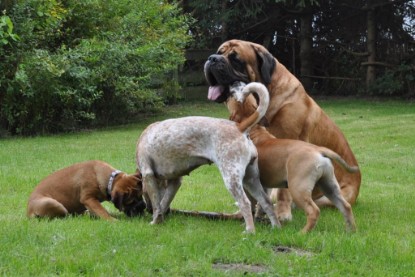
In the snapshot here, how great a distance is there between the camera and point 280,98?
7.27 meters

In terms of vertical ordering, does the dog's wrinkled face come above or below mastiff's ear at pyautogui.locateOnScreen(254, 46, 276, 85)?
below

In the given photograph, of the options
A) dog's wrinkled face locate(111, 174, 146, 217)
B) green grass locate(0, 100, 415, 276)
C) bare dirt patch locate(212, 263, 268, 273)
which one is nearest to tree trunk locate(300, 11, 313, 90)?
green grass locate(0, 100, 415, 276)

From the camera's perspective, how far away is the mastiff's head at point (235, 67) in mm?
7012

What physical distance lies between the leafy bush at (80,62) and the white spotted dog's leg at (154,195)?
8.04 metres

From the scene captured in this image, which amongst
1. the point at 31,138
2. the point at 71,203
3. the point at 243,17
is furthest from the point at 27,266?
the point at 243,17

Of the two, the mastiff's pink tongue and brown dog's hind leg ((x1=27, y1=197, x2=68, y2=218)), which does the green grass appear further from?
the mastiff's pink tongue

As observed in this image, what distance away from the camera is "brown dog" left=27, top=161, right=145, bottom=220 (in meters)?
6.84

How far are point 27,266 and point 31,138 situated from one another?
428 inches

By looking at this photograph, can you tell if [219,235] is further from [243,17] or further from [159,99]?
[243,17]

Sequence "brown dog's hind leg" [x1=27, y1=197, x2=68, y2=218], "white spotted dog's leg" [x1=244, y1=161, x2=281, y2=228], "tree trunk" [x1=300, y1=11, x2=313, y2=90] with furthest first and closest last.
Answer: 1. "tree trunk" [x1=300, y1=11, x2=313, y2=90]
2. "brown dog's hind leg" [x1=27, y1=197, x2=68, y2=218]
3. "white spotted dog's leg" [x1=244, y1=161, x2=281, y2=228]

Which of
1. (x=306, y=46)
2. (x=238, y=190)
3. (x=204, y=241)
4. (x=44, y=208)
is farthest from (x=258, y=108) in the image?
(x=306, y=46)

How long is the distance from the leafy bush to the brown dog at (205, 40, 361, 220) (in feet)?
24.3

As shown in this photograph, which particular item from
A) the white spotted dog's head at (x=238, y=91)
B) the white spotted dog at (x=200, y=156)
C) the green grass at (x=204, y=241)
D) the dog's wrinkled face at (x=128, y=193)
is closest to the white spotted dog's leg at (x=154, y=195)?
the white spotted dog at (x=200, y=156)

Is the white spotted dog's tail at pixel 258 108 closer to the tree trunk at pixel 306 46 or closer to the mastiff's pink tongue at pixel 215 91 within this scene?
the mastiff's pink tongue at pixel 215 91
